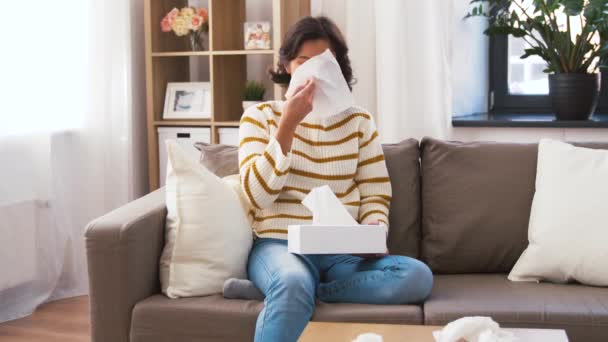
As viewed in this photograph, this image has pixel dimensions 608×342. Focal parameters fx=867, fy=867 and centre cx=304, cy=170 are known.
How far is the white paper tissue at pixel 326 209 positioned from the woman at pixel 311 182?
135mm

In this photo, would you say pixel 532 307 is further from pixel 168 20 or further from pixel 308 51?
pixel 168 20

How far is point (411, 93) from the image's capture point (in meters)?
3.52

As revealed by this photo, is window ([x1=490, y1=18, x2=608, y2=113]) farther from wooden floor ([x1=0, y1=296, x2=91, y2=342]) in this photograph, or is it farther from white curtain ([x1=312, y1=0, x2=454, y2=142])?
wooden floor ([x1=0, y1=296, x2=91, y2=342])

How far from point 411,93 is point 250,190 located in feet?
4.83

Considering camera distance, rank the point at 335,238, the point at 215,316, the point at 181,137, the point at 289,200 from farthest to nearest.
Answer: the point at 181,137 < the point at 289,200 < the point at 215,316 < the point at 335,238

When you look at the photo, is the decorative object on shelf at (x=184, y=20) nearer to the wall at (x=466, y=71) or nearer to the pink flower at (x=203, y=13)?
the pink flower at (x=203, y=13)

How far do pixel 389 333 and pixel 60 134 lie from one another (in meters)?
2.14

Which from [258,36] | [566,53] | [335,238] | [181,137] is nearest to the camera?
[335,238]

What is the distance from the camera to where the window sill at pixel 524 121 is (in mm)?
3318

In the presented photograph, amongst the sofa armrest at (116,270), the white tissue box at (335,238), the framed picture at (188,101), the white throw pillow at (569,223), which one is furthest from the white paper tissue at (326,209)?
the framed picture at (188,101)

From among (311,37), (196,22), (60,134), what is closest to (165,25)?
(196,22)

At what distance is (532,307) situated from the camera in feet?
6.66

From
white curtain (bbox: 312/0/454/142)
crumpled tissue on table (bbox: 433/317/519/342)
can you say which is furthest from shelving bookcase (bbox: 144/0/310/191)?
crumpled tissue on table (bbox: 433/317/519/342)

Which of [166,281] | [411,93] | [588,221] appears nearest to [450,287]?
[588,221]
